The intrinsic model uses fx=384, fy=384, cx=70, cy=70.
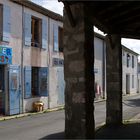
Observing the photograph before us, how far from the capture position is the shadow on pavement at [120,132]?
9.65 metres

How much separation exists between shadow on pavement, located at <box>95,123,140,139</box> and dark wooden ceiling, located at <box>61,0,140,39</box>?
285cm

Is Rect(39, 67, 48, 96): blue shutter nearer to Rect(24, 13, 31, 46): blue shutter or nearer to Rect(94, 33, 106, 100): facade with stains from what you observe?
Rect(24, 13, 31, 46): blue shutter

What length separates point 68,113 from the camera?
7926 mm

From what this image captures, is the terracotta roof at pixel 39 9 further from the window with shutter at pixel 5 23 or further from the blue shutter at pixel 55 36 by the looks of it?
the window with shutter at pixel 5 23

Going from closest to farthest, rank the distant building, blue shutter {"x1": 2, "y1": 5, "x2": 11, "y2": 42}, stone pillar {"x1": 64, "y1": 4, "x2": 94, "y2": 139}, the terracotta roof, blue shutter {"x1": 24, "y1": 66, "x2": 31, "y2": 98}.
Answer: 1. stone pillar {"x1": 64, "y1": 4, "x2": 94, "y2": 139}
2. blue shutter {"x1": 2, "y1": 5, "x2": 11, "y2": 42}
3. the terracotta roof
4. blue shutter {"x1": 24, "y1": 66, "x2": 31, "y2": 98}
5. the distant building

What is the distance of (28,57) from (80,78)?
14.1 metres

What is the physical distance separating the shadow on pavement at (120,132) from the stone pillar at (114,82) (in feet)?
1.50

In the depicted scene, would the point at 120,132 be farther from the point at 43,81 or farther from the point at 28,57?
the point at 43,81

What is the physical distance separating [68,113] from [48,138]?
3.31 meters

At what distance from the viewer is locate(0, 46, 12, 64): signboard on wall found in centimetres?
1898

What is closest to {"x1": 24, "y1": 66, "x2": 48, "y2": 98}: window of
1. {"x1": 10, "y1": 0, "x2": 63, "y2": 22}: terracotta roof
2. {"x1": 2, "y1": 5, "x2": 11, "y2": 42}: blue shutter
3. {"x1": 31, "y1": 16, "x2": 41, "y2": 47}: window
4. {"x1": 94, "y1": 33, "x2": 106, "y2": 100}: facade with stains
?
{"x1": 31, "y1": 16, "x2": 41, "y2": 47}: window

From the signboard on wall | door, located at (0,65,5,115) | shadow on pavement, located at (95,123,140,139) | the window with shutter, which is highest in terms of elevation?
the window with shutter

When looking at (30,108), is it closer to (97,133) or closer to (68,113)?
(97,133)

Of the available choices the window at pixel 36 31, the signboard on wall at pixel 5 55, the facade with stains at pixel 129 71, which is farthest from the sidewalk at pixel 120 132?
the facade with stains at pixel 129 71
